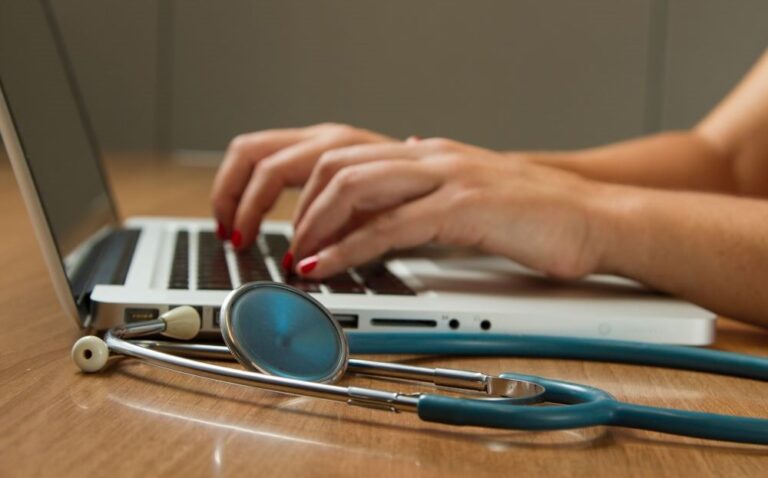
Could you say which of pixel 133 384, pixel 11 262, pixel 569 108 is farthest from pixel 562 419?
pixel 569 108

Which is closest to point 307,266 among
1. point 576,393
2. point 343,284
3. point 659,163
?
point 343,284

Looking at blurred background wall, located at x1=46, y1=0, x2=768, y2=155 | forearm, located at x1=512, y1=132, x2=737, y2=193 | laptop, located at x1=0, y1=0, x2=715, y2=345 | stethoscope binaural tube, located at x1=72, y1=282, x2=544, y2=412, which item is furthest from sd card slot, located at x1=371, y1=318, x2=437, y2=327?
blurred background wall, located at x1=46, y1=0, x2=768, y2=155

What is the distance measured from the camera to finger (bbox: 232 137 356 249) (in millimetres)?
977

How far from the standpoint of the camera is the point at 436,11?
333cm

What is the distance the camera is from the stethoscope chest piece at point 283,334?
0.49 m

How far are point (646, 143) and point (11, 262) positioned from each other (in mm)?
769

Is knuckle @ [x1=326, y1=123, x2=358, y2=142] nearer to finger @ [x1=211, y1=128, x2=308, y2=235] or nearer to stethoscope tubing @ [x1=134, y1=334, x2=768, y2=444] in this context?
finger @ [x1=211, y1=128, x2=308, y2=235]

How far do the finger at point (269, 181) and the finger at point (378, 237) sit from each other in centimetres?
19

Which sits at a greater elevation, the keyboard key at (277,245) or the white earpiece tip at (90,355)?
the white earpiece tip at (90,355)

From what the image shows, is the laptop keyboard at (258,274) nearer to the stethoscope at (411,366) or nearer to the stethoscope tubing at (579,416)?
the stethoscope at (411,366)

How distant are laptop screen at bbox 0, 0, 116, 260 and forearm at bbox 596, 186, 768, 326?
41 centimetres

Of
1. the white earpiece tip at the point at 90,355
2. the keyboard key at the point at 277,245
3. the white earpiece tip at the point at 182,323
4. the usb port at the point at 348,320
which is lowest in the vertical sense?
the keyboard key at the point at 277,245

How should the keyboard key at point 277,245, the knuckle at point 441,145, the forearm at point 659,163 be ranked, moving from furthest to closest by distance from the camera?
the forearm at point 659,163
the keyboard key at point 277,245
the knuckle at point 441,145

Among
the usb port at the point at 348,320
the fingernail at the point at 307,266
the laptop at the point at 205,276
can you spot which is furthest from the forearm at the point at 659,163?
the usb port at the point at 348,320
